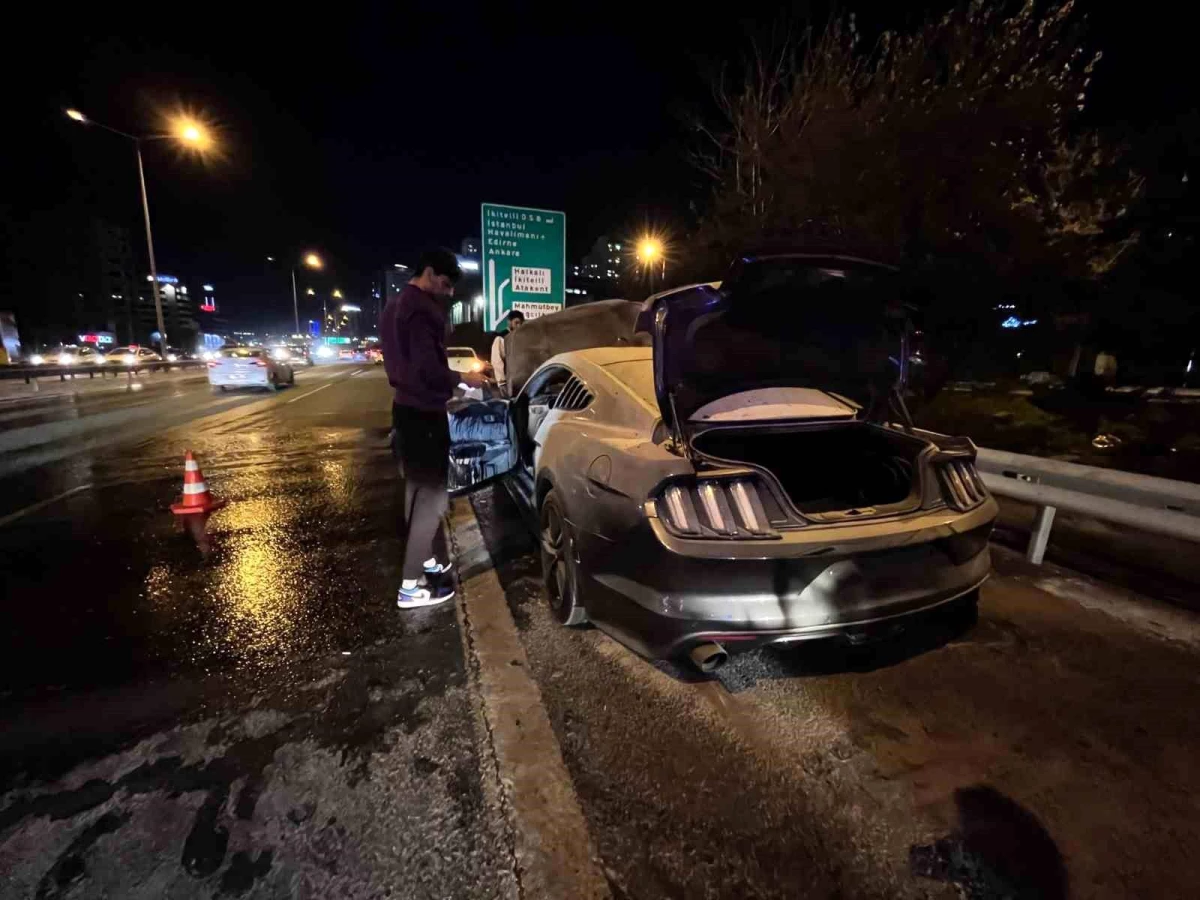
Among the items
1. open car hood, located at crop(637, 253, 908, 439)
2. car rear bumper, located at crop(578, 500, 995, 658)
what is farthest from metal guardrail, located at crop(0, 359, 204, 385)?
car rear bumper, located at crop(578, 500, 995, 658)

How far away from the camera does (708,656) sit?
7.23 feet

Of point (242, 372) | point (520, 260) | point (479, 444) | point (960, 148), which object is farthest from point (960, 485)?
point (242, 372)

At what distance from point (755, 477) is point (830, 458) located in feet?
3.98

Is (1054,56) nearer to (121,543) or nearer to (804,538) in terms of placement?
(804,538)

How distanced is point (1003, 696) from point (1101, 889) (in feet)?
3.23

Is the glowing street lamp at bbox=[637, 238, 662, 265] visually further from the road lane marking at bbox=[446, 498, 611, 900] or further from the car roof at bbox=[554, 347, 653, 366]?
the road lane marking at bbox=[446, 498, 611, 900]

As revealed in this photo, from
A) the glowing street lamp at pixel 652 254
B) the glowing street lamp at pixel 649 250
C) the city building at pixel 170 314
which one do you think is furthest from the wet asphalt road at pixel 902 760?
the city building at pixel 170 314

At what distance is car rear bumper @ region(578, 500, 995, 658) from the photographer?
7.25ft

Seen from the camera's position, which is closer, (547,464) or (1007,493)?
(547,464)

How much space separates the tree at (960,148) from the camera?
28.8 ft

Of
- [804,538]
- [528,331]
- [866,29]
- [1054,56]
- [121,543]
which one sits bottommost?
[121,543]

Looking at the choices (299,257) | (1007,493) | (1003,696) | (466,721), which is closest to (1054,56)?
(1007,493)

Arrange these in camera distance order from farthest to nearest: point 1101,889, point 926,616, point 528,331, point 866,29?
1. point 866,29
2. point 528,331
3. point 926,616
4. point 1101,889

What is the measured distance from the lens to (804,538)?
2217mm
